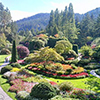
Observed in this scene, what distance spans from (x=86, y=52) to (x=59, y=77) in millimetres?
16868

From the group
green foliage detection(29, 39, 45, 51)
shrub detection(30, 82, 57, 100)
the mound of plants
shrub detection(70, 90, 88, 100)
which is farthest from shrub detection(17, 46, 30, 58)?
shrub detection(70, 90, 88, 100)

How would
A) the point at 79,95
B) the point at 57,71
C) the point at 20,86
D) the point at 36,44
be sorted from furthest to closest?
the point at 36,44 < the point at 57,71 < the point at 20,86 < the point at 79,95

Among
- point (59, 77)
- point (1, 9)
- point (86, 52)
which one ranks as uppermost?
point (1, 9)

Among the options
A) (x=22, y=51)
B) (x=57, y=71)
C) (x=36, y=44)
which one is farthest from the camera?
(x=36, y=44)

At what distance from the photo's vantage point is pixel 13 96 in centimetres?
1309

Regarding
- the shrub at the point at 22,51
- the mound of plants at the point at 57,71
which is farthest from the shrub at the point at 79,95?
the shrub at the point at 22,51

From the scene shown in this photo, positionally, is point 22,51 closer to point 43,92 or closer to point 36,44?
point 36,44

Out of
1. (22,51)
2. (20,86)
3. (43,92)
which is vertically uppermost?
(22,51)

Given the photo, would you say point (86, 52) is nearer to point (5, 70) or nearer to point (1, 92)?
point (5, 70)

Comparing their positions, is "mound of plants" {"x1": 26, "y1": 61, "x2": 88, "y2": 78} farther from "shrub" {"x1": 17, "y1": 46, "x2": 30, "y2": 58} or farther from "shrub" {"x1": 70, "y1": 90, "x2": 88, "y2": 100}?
"shrub" {"x1": 17, "y1": 46, "x2": 30, "y2": 58}

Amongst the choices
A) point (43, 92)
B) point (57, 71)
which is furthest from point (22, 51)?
point (43, 92)

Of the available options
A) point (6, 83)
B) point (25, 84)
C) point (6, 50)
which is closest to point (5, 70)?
point (6, 83)

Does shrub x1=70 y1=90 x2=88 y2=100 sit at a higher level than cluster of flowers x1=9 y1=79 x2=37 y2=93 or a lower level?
higher

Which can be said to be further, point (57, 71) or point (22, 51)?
point (22, 51)
